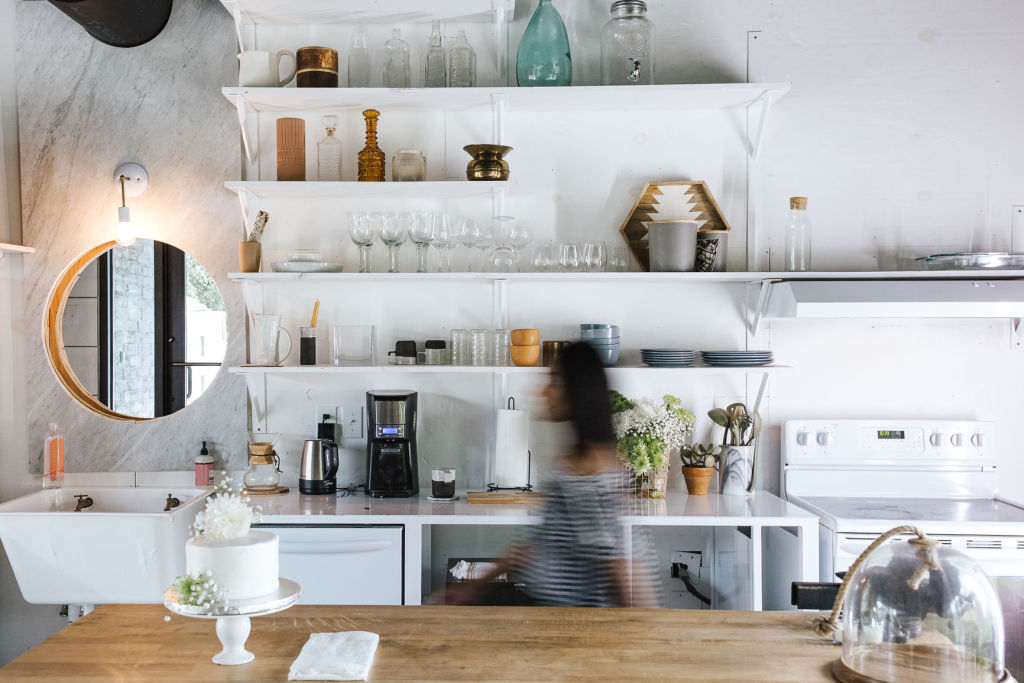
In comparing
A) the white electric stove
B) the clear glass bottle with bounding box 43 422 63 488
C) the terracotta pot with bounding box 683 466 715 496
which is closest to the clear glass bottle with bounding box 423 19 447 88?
the terracotta pot with bounding box 683 466 715 496

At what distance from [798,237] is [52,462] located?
10.3 ft

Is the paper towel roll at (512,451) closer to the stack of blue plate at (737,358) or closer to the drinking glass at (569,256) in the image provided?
the drinking glass at (569,256)

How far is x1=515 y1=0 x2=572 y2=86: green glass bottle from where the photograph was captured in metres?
3.19

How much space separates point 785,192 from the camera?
11.1 feet

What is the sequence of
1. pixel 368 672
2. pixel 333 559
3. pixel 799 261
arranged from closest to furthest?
pixel 368 672 < pixel 333 559 < pixel 799 261

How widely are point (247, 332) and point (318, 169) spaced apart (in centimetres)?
73

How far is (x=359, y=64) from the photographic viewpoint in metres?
3.38

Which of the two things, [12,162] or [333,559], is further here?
[12,162]

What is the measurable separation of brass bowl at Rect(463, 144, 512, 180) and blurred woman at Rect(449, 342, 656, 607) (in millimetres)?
1222

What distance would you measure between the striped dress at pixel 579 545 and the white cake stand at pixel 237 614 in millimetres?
733

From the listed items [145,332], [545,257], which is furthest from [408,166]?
[145,332]

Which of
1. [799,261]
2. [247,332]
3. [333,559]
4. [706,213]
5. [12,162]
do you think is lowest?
[333,559]

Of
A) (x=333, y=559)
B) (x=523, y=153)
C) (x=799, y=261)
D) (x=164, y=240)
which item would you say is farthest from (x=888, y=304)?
(x=164, y=240)

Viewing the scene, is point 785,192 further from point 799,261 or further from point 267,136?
point 267,136
